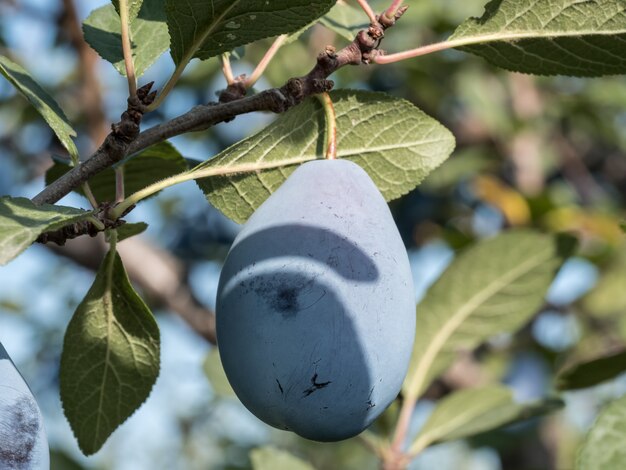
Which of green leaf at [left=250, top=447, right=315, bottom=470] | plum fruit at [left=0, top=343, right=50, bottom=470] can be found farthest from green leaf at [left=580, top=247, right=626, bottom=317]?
plum fruit at [left=0, top=343, right=50, bottom=470]

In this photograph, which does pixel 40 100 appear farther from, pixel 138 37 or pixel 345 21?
pixel 345 21

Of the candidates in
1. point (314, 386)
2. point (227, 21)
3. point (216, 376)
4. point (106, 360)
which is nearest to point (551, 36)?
point (227, 21)

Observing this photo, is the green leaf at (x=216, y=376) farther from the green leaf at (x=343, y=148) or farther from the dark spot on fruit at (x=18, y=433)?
the dark spot on fruit at (x=18, y=433)

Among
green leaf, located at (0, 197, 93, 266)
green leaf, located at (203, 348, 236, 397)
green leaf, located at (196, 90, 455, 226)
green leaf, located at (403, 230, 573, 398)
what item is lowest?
green leaf, located at (203, 348, 236, 397)

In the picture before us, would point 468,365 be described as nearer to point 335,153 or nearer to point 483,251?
point 483,251

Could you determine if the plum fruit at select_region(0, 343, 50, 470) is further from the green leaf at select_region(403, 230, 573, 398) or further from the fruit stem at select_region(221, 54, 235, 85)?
the green leaf at select_region(403, 230, 573, 398)

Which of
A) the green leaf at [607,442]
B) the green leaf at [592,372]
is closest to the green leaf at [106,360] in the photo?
the green leaf at [607,442]

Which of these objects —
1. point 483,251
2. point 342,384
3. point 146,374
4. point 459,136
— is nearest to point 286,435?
point 459,136
